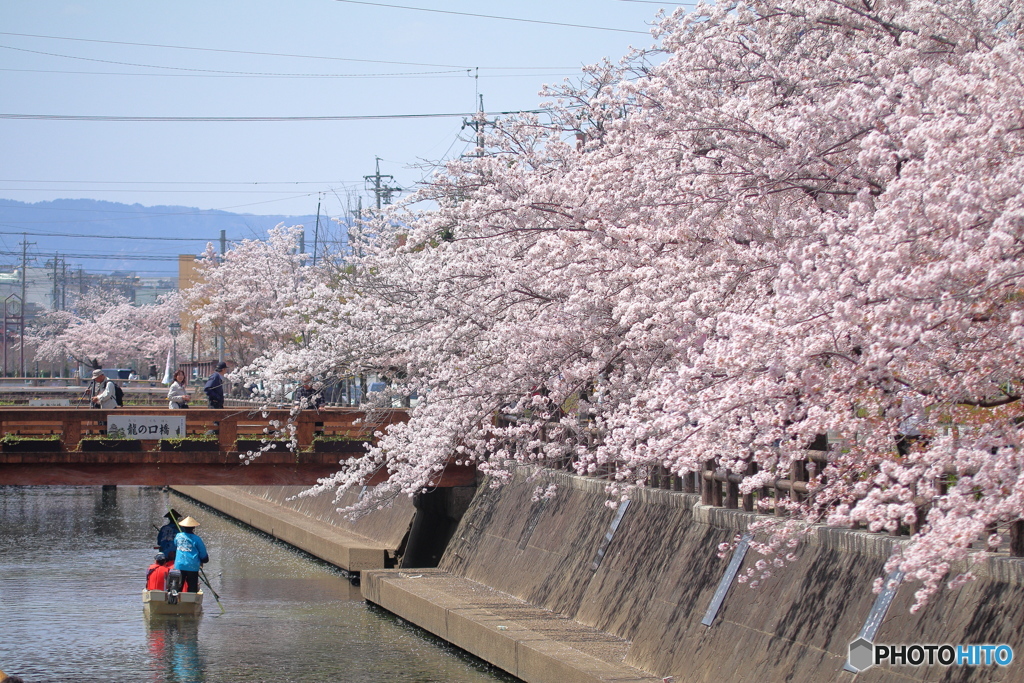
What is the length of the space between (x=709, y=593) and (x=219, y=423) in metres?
12.1

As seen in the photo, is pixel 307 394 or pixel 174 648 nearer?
pixel 174 648

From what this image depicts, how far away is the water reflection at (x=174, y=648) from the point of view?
1515cm

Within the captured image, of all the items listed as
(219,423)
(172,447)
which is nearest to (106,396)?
(172,447)

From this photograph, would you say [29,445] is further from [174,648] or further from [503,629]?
[503,629]

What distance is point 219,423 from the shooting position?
21.0m

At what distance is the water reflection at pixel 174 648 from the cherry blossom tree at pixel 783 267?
4485 mm

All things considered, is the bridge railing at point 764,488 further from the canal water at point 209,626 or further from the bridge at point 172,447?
the bridge at point 172,447

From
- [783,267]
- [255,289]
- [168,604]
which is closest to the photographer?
[783,267]

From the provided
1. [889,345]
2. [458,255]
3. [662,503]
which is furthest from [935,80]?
[458,255]

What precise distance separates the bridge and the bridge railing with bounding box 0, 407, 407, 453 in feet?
0.06

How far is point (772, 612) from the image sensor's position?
10.6m

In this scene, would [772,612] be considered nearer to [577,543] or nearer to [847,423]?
[847,423]
